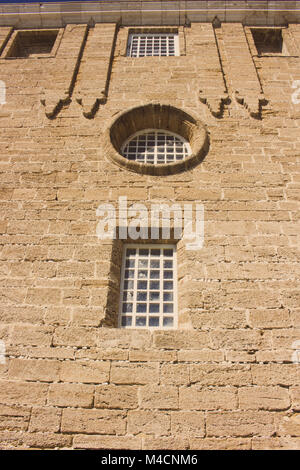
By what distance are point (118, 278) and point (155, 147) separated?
2.69 metres

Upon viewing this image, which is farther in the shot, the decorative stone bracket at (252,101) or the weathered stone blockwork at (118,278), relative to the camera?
the decorative stone bracket at (252,101)

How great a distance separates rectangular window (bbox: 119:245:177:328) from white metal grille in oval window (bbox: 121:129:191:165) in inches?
70.8

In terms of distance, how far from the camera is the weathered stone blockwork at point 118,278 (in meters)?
3.26

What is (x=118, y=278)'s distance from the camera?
14.0ft

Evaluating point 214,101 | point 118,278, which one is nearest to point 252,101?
point 214,101

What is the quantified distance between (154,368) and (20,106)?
5.31m

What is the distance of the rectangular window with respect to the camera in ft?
13.2

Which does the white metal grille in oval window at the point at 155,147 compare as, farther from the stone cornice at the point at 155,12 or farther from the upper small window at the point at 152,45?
the stone cornice at the point at 155,12

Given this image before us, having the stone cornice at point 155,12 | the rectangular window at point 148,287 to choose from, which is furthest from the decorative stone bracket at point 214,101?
the stone cornice at point 155,12

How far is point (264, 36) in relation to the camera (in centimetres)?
799

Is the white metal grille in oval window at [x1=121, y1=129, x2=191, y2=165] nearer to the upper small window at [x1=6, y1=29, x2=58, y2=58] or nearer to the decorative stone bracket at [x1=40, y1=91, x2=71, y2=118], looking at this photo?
the decorative stone bracket at [x1=40, y1=91, x2=71, y2=118]

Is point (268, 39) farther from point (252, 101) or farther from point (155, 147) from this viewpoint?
point (155, 147)

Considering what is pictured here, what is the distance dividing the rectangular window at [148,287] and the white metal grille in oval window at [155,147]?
1.80 meters

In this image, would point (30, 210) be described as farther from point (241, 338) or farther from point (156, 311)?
point (241, 338)
